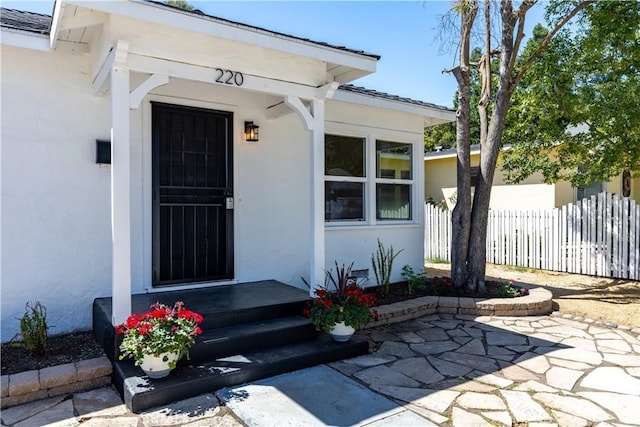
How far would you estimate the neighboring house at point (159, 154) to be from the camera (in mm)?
3773

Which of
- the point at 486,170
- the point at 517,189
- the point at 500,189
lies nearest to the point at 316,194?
the point at 486,170

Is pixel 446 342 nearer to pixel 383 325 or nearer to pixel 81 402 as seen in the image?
pixel 383 325

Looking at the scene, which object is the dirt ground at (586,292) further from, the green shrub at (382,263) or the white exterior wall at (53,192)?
the white exterior wall at (53,192)

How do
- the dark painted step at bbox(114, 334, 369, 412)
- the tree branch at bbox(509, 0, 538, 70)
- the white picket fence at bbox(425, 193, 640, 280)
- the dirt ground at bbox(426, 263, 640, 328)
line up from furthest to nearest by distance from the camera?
the white picket fence at bbox(425, 193, 640, 280) → the tree branch at bbox(509, 0, 538, 70) → the dirt ground at bbox(426, 263, 640, 328) → the dark painted step at bbox(114, 334, 369, 412)

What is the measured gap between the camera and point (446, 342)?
15.3ft

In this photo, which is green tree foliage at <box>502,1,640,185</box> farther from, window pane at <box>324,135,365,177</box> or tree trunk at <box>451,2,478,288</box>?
window pane at <box>324,135,365,177</box>

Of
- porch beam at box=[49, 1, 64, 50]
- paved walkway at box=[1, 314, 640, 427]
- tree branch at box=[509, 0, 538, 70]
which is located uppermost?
tree branch at box=[509, 0, 538, 70]

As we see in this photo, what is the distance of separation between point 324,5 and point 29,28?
448 centimetres

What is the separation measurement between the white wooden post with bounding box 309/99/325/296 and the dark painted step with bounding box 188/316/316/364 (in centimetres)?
64

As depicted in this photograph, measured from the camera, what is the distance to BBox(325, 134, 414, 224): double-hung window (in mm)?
6504

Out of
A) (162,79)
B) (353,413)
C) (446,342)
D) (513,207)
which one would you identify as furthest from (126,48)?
(513,207)

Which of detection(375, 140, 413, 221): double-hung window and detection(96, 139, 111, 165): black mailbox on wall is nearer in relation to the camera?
detection(96, 139, 111, 165): black mailbox on wall

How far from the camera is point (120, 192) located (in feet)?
12.0

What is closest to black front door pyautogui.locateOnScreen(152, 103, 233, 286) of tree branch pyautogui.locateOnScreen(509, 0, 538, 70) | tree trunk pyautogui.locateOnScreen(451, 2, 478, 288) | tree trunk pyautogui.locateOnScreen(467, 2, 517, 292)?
tree trunk pyautogui.locateOnScreen(451, 2, 478, 288)
